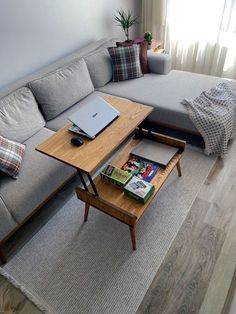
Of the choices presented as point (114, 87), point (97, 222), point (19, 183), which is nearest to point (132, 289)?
point (97, 222)

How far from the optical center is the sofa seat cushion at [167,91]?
2.25 metres

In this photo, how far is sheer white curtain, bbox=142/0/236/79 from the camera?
9.34 ft

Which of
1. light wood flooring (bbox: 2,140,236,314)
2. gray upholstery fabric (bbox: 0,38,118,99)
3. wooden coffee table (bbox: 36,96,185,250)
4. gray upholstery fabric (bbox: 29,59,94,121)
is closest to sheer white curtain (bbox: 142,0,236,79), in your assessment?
gray upholstery fabric (bbox: 0,38,118,99)

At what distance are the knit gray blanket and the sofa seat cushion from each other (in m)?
0.09

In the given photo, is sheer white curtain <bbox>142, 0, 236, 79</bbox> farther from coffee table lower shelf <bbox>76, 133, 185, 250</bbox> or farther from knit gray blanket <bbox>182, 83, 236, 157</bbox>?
coffee table lower shelf <bbox>76, 133, 185, 250</bbox>

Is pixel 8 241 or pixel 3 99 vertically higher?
pixel 3 99

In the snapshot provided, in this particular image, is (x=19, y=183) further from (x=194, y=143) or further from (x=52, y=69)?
(x=194, y=143)

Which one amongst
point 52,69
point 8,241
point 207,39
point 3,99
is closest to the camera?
point 8,241

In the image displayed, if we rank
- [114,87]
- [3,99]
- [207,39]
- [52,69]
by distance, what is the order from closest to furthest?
[3,99]
[52,69]
[114,87]
[207,39]

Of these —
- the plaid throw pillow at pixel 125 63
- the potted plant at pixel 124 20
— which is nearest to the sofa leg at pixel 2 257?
the plaid throw pillow at pixel 125 63

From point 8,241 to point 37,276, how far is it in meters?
0.38

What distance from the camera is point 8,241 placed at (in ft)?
5.69

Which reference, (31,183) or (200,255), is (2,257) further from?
(200,255)

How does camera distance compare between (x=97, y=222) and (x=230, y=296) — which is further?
(x=97, y=222)
